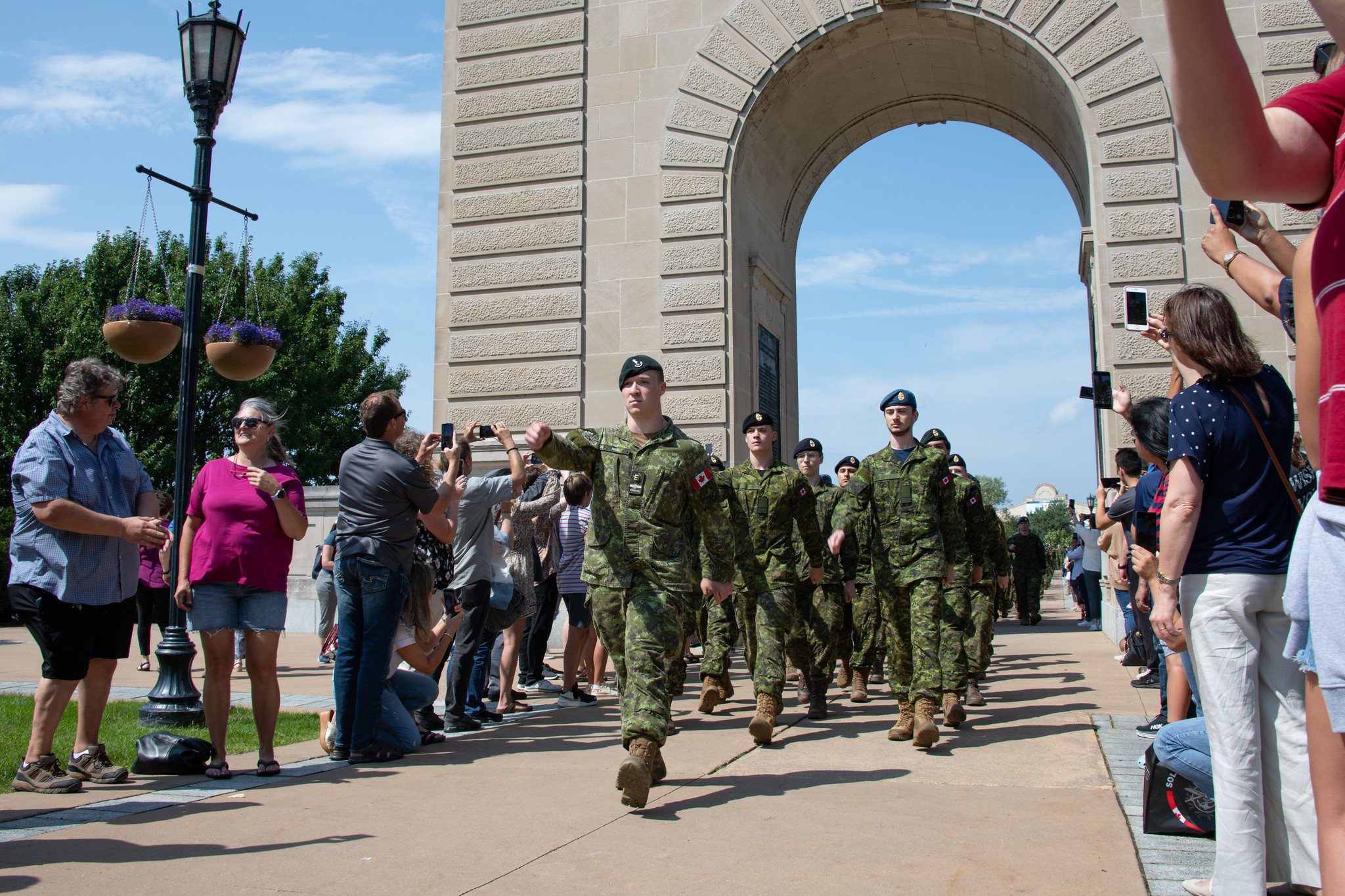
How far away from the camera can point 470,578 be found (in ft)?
23.6

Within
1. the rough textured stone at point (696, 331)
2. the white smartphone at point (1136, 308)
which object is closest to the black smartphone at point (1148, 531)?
the white smartphone at point (1136, 308)

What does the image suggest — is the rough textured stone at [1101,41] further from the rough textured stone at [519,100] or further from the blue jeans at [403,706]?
the blue jeans at [403,706]

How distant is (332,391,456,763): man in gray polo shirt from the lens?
5.82 meters

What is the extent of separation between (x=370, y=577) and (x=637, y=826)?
2347mm

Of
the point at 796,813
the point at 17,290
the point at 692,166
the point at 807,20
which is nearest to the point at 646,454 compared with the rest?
the point at 796,813

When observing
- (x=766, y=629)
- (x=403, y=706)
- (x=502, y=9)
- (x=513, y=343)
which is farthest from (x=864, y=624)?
(x=502, y=9)

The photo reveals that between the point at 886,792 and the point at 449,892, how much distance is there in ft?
7.84

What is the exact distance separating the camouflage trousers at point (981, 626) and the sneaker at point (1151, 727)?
2.18 meters

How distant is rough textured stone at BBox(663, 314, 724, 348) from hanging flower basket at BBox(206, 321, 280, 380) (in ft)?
22.6

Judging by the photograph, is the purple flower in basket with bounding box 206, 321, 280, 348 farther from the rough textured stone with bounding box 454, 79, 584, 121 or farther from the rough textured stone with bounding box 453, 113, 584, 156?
the rough textured stone with bounding box 454, 79, 584, 121

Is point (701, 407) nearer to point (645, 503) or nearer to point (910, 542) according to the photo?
point (910, 542)

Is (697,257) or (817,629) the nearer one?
(817,629)

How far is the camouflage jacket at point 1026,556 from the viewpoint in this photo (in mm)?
19391

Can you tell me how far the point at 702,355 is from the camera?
14133 millimetres
